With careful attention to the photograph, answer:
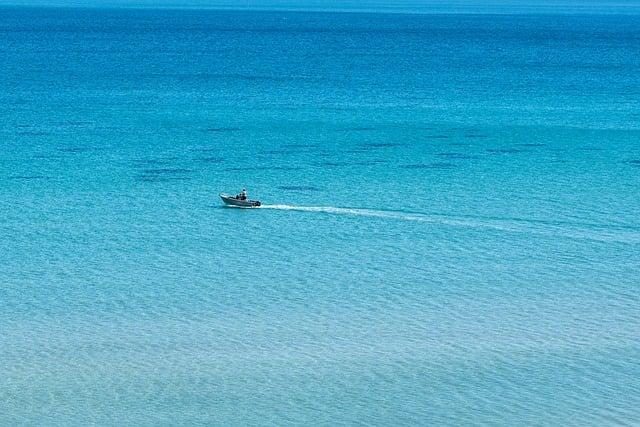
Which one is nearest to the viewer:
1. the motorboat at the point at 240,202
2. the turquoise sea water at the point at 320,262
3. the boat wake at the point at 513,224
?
the turquoise sea water at the point at 320,262

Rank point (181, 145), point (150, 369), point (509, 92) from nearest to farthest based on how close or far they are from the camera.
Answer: point (150, 369) → point (181, 145) → point (509, 92)

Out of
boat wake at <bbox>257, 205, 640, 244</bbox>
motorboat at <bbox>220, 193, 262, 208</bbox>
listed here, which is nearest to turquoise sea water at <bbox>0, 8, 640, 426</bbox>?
boat wake at <bbox>257, 205, 640, 244</bbox>

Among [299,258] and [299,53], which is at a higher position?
[299,53]

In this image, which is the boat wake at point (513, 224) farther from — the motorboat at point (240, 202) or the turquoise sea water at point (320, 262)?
the motorboat at point (240, 202)

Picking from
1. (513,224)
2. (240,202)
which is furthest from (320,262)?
(513,224)

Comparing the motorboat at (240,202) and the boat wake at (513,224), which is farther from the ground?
the motorboat at (240,202)

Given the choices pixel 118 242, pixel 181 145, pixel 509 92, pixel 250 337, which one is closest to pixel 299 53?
pixel 509 92

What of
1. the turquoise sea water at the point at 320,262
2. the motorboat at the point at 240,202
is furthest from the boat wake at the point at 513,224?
the motorboat at the point at 240,202

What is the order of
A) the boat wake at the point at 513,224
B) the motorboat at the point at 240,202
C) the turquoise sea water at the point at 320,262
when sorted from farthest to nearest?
the motorboat at the point at 240,202 < the boat wake at the point at 513,224 < the turquoise sea water at the point at 320,262

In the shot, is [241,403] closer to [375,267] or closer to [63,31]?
[375,267]
